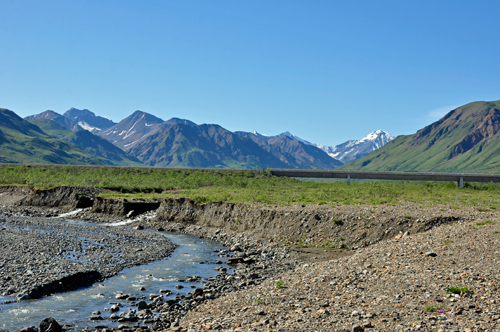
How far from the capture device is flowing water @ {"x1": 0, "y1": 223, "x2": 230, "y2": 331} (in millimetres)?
17016

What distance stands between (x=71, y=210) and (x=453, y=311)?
2342 inches

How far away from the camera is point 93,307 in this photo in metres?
18.9

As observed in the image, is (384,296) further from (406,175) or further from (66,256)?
(406,175)

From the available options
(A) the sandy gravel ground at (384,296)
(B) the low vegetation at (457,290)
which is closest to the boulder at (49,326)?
(A) the sandy gravel ground at (384,296)

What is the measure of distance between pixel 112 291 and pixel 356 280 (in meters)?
13.6

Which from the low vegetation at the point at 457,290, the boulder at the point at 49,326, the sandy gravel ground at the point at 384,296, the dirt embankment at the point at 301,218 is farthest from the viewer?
the dirt embankment at the point at 301,218

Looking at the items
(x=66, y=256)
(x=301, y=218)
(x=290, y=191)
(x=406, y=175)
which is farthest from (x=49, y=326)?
(x=406, y=175)

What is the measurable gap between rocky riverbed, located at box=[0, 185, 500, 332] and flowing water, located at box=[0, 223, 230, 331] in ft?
7.16

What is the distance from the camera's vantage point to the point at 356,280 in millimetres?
18906

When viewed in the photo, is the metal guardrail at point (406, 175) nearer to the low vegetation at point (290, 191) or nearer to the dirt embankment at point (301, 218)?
the low vegetation at point (290, 191)

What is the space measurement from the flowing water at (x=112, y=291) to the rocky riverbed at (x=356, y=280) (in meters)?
2.18

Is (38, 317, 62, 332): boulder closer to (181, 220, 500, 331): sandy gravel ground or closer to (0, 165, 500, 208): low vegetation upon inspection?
Result: (181, 220, 500, 331): sandy gravel ground

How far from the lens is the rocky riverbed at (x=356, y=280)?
14.1 metres

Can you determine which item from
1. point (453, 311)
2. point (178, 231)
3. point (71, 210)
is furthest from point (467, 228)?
point (71, 210)
